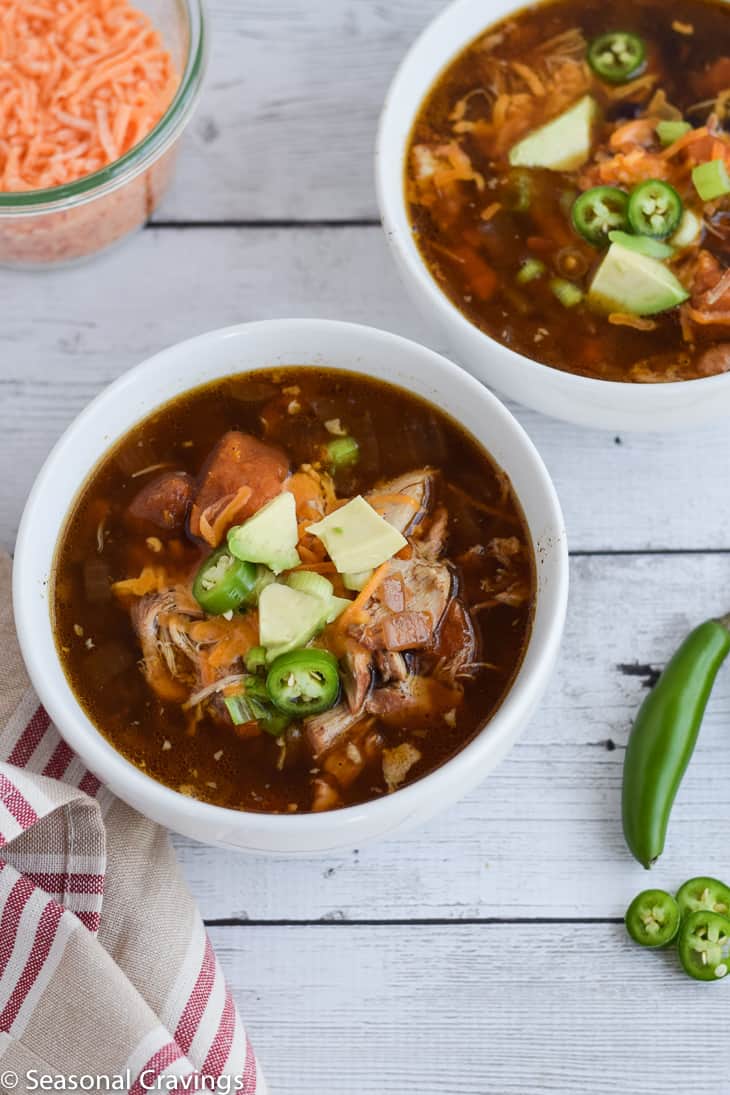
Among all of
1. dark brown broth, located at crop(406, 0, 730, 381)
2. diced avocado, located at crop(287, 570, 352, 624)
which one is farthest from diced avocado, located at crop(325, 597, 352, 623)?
dark brown broth, located at crop(406, 0, 730, 381)

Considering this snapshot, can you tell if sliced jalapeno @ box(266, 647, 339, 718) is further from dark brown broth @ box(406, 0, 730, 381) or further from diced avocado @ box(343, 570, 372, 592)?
dark brown broth @ box(406, 0, 730, 381)

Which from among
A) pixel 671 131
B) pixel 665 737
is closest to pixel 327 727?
pixel 665 737

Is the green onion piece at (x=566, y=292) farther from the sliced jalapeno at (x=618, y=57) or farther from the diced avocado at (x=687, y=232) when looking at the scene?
the sliced jalapeno at (x=618, y=57)

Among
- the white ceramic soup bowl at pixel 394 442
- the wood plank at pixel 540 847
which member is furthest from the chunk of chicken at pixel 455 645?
the wood plank at pixel 540 847

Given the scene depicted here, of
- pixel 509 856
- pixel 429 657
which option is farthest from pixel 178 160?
pixel 509 856

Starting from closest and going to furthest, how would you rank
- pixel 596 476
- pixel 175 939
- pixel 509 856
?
pixel 175 939 < pixel 509 856 < pixel 596 476

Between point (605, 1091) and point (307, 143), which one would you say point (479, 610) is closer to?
point (605, 1091)

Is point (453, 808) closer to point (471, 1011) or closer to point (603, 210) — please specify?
point (471, 1011)
